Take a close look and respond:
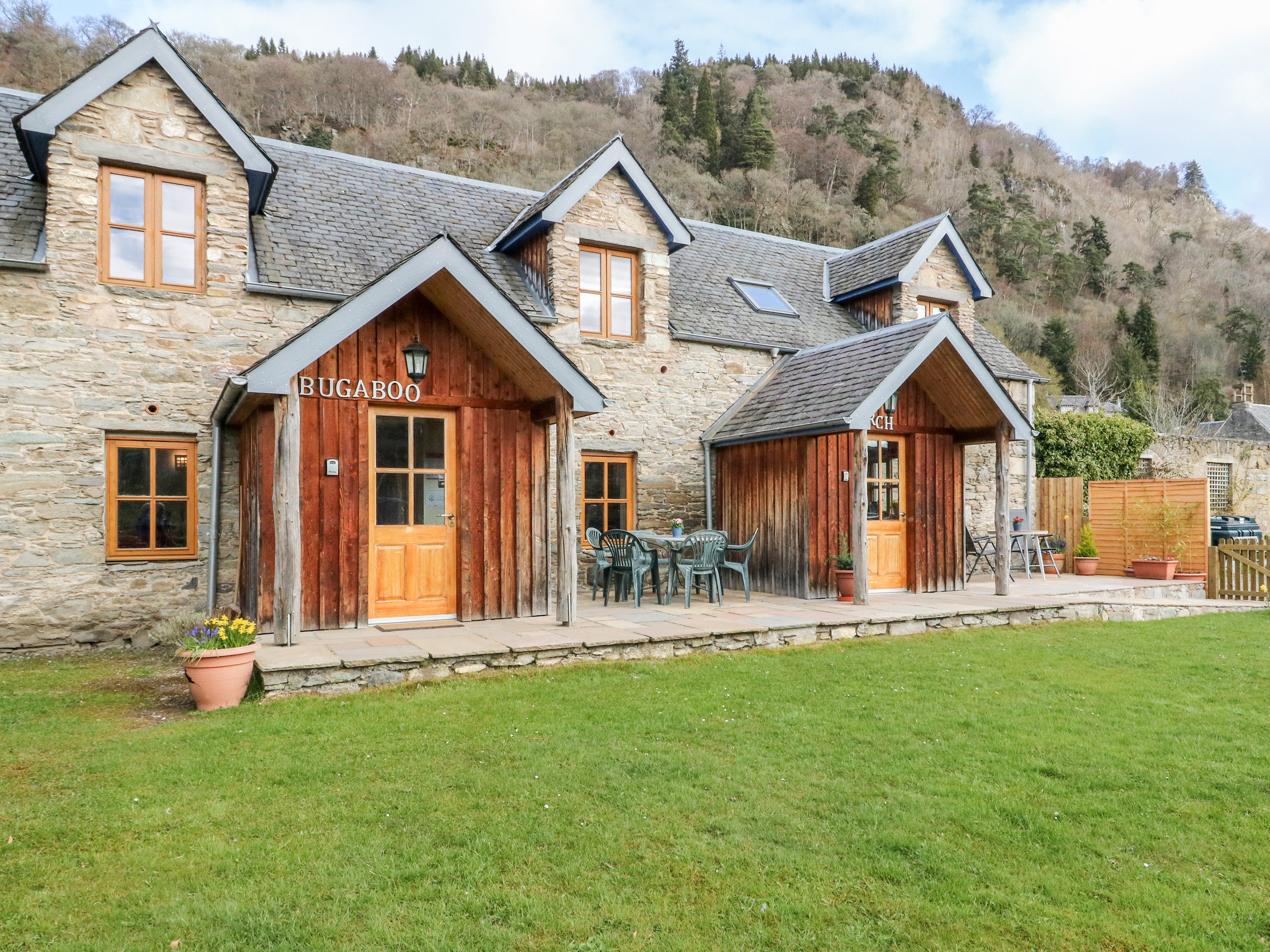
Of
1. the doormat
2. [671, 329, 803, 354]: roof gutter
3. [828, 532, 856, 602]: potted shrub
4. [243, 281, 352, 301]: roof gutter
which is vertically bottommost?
the doormat

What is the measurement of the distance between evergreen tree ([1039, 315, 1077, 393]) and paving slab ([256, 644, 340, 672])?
4525cm

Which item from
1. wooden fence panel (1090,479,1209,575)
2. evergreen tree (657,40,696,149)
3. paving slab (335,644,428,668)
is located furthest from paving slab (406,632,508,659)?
evergreen tree (657,40,696,149)

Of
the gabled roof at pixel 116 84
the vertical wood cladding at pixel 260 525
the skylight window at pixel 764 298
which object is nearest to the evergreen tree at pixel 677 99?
the skylight window at pixel 764 298

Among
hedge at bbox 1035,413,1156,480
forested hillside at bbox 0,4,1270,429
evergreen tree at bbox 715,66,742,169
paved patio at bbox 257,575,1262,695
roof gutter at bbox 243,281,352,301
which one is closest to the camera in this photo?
paved patio at bbox 257,575,1262,695

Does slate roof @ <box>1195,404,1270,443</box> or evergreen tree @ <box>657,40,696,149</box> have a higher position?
evergreen tree @ <box>657,40,696,149</box>

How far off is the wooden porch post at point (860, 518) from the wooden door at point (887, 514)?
145 cm

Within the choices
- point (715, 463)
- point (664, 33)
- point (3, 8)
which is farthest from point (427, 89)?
point (715, 463)

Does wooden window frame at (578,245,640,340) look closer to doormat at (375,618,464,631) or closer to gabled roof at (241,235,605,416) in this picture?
gabled roof at (241,235,605,416)

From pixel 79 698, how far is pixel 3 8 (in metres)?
28.0

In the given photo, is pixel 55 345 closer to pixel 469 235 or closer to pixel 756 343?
pixel 469 235

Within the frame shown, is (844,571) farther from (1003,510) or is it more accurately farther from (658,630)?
(658,630)

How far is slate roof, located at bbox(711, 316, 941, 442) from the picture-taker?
1027 cm

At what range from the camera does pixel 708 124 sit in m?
46.6

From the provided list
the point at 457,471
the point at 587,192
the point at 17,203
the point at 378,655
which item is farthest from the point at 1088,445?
the point at 17,203
